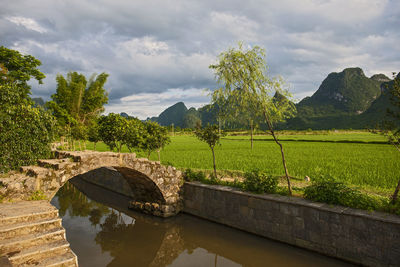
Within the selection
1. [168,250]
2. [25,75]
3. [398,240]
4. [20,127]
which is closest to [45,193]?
[168,250]

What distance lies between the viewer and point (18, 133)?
12344mm

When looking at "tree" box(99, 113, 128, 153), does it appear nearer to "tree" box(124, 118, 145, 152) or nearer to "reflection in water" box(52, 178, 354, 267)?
"tree" box(124, 118, 145, 152)

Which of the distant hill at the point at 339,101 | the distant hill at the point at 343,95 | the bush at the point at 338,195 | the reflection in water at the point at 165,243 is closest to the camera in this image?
the bush at the point at 338,195

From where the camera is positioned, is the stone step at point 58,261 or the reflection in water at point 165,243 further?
the reflection in water at point 165,243

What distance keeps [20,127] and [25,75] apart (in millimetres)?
9386

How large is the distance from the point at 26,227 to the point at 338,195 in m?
8.61

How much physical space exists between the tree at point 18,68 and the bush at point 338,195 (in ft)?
65.3

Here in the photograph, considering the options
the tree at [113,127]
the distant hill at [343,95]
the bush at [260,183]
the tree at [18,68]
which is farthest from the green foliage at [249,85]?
the distant hill at [343,95]

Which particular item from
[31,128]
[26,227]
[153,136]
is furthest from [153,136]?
[26,227]

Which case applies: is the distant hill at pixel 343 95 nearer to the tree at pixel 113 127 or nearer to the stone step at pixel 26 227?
the tree at pixel 113 127

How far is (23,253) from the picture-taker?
4.80m

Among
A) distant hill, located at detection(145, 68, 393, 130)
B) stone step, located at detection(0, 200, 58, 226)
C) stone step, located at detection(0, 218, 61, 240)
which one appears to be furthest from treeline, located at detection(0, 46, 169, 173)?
distant hill, located at detection(145, 68, 393, 130)

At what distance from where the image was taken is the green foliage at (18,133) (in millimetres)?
10984

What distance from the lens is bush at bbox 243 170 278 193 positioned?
9211 millimetres
